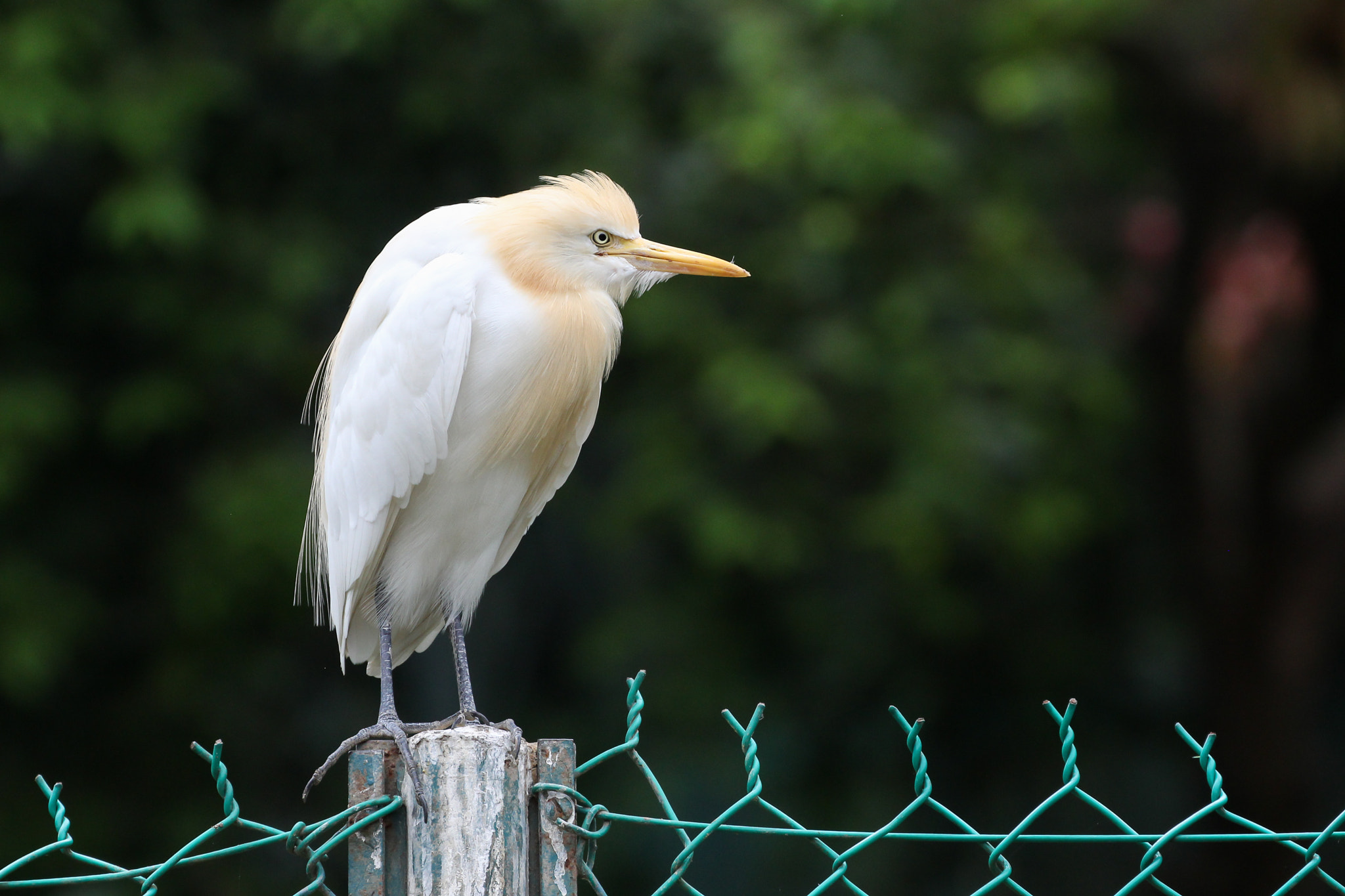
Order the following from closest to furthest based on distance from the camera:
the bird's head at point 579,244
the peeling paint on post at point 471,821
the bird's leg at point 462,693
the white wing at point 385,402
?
the peeling paint on post at point 471,821 → the bird's leg at point 462,693 → the white wing at point 385,402 → the bird's head at point 579,244

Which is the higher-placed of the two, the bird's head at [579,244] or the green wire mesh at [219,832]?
the bird's head at [579,244]

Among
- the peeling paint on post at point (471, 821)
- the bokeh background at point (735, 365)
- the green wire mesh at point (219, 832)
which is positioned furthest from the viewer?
the bokeh background at point (735, 365)

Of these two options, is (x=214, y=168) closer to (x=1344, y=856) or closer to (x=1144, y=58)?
(x=1144, y=58)

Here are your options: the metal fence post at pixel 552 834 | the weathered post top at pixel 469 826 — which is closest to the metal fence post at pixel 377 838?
the weathered post top at pixel 469 826

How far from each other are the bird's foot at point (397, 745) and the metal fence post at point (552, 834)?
114 millimetres

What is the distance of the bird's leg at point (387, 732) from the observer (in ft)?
4.21

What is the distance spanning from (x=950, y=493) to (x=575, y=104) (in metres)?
1.83

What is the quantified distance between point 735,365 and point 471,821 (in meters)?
2.93

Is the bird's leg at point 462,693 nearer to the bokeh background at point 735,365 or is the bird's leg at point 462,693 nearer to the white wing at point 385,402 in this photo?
the white wing at point 385,402

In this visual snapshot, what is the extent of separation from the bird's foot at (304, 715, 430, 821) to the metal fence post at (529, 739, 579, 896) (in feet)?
0.37

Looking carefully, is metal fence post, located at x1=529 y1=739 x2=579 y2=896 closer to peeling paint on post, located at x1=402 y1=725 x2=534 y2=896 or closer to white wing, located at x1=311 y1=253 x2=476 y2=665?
peeling paint on post, located at x1=402 y1=725 x2=534 y2=896

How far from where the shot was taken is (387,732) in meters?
1.76

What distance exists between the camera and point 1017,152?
4.83m

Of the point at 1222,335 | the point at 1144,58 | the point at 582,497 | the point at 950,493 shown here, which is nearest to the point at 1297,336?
the point at 1222,335
